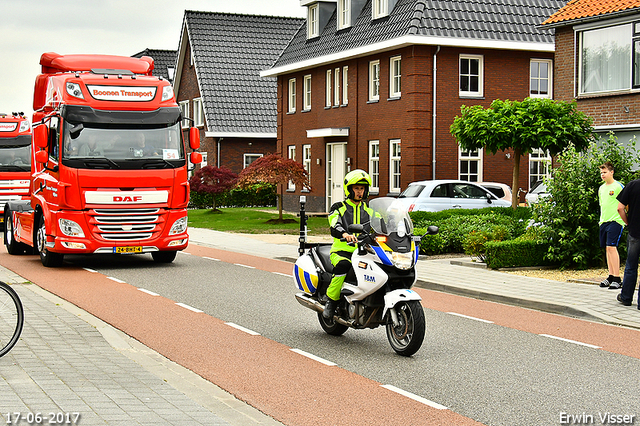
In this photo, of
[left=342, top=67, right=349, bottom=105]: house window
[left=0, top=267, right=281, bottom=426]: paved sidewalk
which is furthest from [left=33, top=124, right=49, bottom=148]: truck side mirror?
[left=342, top=67, right=349, bottom=105]: house window

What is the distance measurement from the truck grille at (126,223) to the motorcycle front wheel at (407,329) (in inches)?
348

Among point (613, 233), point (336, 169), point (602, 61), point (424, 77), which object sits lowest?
point (613, 233)

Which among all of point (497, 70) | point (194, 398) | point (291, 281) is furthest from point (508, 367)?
point (497, 70)

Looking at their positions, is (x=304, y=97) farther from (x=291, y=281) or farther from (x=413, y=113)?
(x=291, y=281)

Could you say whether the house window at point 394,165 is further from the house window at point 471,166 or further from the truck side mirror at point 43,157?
the truck side mirror at point 43,157

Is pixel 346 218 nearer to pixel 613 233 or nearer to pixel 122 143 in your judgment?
pixel 613 233

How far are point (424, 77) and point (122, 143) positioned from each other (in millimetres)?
15249

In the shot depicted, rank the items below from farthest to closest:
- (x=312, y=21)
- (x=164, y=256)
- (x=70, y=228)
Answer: (x=312, y=21) < (x=164, y=256) < (x=70, y=228)

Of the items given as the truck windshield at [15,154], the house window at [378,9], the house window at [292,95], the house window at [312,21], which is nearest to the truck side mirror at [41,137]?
the truck windshield at [15,154]

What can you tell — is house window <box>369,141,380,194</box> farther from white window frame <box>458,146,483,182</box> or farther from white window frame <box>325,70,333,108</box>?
white window frame <box>325,70,333,108</box>

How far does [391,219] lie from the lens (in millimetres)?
8289

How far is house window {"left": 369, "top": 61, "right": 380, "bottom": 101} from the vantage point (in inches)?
1248

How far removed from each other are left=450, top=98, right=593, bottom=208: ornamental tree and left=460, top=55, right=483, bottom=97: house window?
7.20 m

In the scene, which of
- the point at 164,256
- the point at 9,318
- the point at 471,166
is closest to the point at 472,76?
the point at 471,166
